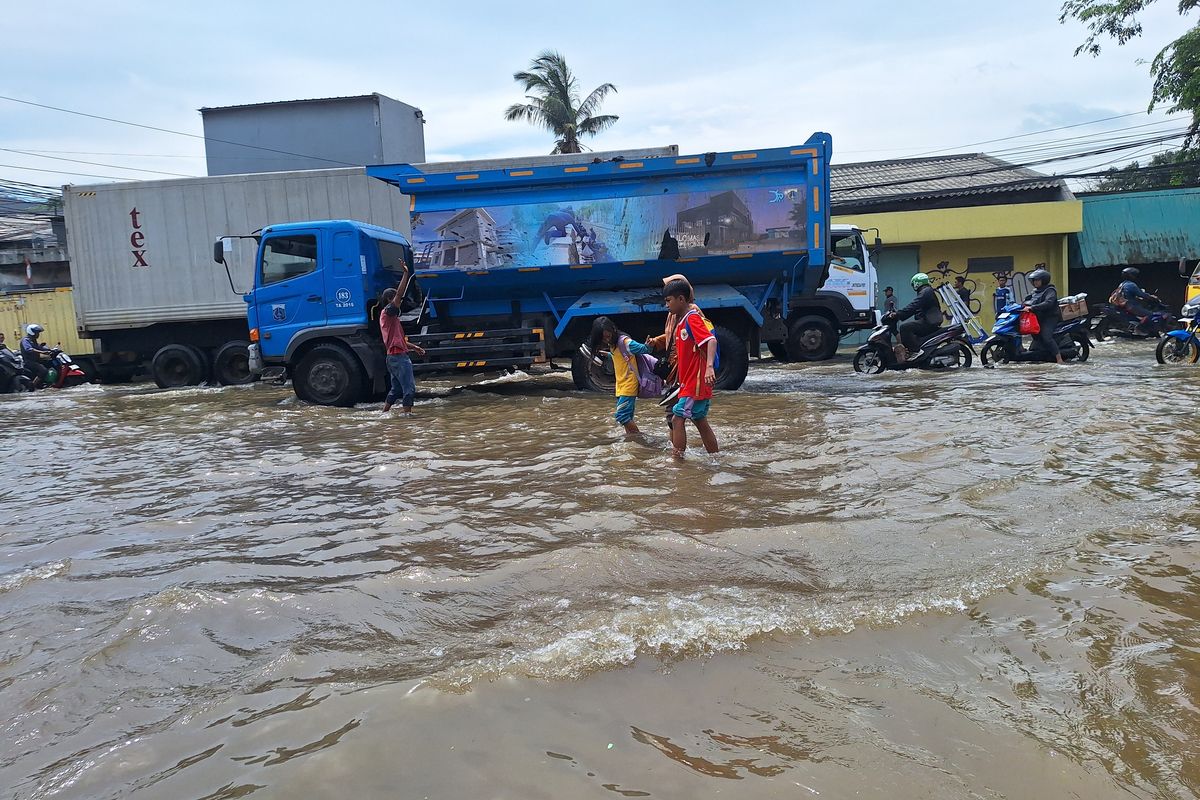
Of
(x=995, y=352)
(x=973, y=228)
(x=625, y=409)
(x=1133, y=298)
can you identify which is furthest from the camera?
(x=973, y=228)

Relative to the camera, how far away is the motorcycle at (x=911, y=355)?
11297 millimetres

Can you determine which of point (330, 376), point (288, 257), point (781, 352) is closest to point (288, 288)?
point (288, 257)

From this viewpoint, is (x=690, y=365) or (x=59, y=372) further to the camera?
(x=59, y=372)

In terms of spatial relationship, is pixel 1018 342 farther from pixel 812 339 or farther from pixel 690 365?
pixel 690 365

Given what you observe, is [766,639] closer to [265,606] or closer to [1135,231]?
[265,606]

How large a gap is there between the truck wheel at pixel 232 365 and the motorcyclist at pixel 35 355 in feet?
14.0

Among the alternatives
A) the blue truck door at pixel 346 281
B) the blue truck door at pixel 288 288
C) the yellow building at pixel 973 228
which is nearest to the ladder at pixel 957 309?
the yellow building at pixel 973 228

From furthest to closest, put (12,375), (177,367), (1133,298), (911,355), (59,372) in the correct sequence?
(59,372)
(12,375)
(177,367)
(1133,298)
(911,355)

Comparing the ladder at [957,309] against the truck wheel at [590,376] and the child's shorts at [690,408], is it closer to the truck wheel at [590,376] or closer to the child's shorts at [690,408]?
the truck wheel at [590,376]

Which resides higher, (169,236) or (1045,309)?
(169,236)

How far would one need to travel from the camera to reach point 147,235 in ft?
47.3

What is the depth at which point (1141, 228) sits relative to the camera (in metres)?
20.2

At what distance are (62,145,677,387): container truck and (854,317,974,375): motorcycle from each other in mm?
8244

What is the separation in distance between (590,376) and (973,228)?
1423 centimetres
